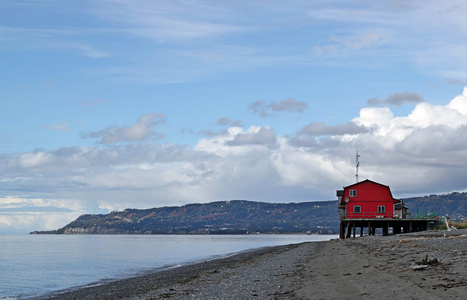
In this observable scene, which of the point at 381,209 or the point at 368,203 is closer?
the point at 381,209

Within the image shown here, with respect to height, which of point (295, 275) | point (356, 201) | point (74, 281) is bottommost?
point (74, 281)

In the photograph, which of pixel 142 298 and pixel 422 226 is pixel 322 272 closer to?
pixel 142 298

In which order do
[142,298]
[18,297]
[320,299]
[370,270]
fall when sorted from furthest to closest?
[18,297] < [142,298] < [370,270] < [320,299]

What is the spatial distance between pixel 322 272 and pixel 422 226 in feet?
198

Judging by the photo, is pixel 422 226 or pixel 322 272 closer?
pixel 322 272

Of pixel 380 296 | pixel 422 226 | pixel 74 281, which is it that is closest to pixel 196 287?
pixel 380 296

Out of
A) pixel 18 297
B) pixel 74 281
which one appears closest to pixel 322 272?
pixel 18 297

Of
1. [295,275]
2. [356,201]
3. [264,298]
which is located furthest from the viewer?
[356,201]

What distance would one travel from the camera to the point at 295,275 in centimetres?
2614

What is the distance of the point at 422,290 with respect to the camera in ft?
52.4

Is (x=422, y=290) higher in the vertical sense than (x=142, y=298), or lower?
higher

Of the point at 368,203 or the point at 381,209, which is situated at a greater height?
the point at 368,203

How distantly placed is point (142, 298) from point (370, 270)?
36.1ft

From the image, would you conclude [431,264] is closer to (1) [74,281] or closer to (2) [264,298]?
(2) [264,298]
